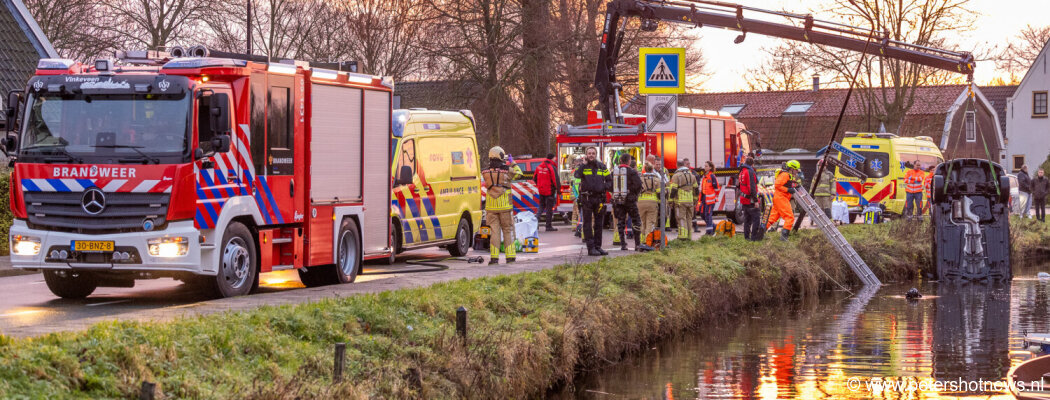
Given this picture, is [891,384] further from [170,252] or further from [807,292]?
[807,292]

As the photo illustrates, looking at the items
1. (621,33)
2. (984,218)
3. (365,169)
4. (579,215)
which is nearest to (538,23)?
(621,33)

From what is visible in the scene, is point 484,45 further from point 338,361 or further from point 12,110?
point 338,361

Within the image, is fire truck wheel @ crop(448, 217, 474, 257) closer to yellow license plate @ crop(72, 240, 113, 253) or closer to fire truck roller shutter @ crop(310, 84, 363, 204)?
fire truck roller shutter @ crop(310, 84, 363, 204)

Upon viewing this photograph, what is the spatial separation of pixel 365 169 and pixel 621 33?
15861 millimetres

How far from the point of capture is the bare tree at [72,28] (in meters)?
43.5

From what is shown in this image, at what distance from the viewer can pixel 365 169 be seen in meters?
17.1

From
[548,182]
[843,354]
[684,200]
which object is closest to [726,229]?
[684,200]

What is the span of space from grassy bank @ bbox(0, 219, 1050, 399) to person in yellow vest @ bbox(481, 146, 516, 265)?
9.36ft

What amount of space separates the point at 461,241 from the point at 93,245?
9852 mm

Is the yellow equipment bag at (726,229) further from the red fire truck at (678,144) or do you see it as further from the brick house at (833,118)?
the brick house at (833,118)

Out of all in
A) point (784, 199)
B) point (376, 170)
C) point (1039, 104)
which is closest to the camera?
point (376, 170)

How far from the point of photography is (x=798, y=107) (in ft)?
258

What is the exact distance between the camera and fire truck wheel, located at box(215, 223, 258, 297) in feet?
46.0

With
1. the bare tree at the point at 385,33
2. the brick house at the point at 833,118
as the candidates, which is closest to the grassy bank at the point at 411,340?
the bare tree at the point at 385,33
